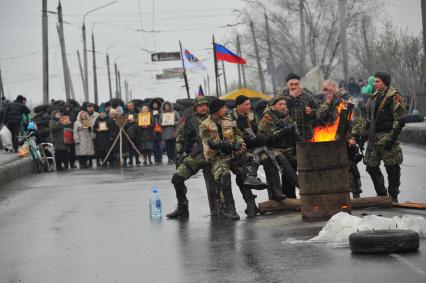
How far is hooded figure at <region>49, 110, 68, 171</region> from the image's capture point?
3219cm

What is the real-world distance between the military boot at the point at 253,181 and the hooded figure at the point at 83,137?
1821cm

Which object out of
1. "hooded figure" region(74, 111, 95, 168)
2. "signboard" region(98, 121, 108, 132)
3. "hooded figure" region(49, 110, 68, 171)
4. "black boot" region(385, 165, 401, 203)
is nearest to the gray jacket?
"hooded figure" region(74, 111, 95, 168)

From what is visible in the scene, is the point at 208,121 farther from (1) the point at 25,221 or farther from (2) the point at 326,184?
(1) the point at 25,221

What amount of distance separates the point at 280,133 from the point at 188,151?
1331 mm

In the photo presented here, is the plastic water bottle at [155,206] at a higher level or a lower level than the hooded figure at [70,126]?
lower

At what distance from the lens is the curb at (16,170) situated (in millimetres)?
25964

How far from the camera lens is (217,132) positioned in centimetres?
1448

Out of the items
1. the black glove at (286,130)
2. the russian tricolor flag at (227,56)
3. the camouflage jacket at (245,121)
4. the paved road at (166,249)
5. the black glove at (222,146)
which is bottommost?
the paved road at (166,249)

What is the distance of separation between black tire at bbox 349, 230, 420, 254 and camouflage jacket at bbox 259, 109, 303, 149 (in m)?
4.72

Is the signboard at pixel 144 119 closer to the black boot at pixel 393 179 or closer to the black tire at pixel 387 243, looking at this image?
the black boot at pixel 393 179

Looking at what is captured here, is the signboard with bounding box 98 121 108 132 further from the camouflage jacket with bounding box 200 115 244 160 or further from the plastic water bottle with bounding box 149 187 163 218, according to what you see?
the camouflage jacket with bounding box 200 115 244 160

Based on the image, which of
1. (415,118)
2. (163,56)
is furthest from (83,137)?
(163,56)

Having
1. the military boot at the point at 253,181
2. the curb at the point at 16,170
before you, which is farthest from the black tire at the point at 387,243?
the curb at the point at 16,170

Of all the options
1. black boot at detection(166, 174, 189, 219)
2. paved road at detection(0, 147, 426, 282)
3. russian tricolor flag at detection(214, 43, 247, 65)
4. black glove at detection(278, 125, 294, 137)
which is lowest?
paved road at detection(0, 147, 426, 282)
